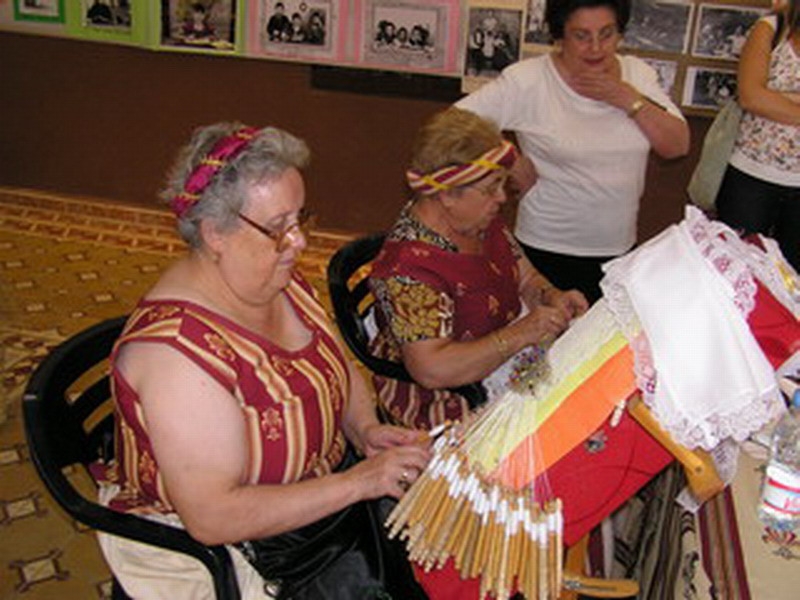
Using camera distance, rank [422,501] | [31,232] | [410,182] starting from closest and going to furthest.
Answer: [422,501]
[410,182]
[31,232]

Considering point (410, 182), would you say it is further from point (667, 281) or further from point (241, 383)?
point (667, 281)

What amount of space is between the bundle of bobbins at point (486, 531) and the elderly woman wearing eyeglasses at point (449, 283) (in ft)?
2.02

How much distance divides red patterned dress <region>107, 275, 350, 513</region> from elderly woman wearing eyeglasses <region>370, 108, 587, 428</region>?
1.26ft

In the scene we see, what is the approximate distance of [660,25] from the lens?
12.9ft

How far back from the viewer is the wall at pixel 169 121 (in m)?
4.46

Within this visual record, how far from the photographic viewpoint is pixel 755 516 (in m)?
1.48

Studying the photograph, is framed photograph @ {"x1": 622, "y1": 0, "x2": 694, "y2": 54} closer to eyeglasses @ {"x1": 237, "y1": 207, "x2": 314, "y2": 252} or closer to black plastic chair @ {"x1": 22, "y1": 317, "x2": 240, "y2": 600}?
eyeglasses @ {"x1": 237, "y1": 207, "x2": 314, "y2": 252}

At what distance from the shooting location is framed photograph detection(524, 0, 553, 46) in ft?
13.2

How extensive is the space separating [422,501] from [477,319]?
77 centimetres

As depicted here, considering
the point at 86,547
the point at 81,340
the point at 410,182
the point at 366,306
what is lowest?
the point at 86,547

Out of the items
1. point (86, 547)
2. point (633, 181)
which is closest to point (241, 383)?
point (86, 547)

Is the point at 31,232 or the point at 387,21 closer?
the point at 387,21

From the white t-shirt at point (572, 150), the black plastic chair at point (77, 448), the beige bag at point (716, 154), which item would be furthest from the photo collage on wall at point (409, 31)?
the black plastic chair at point (77, 448)

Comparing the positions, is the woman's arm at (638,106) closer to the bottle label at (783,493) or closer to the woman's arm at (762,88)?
the woman's arm at (762,88)
